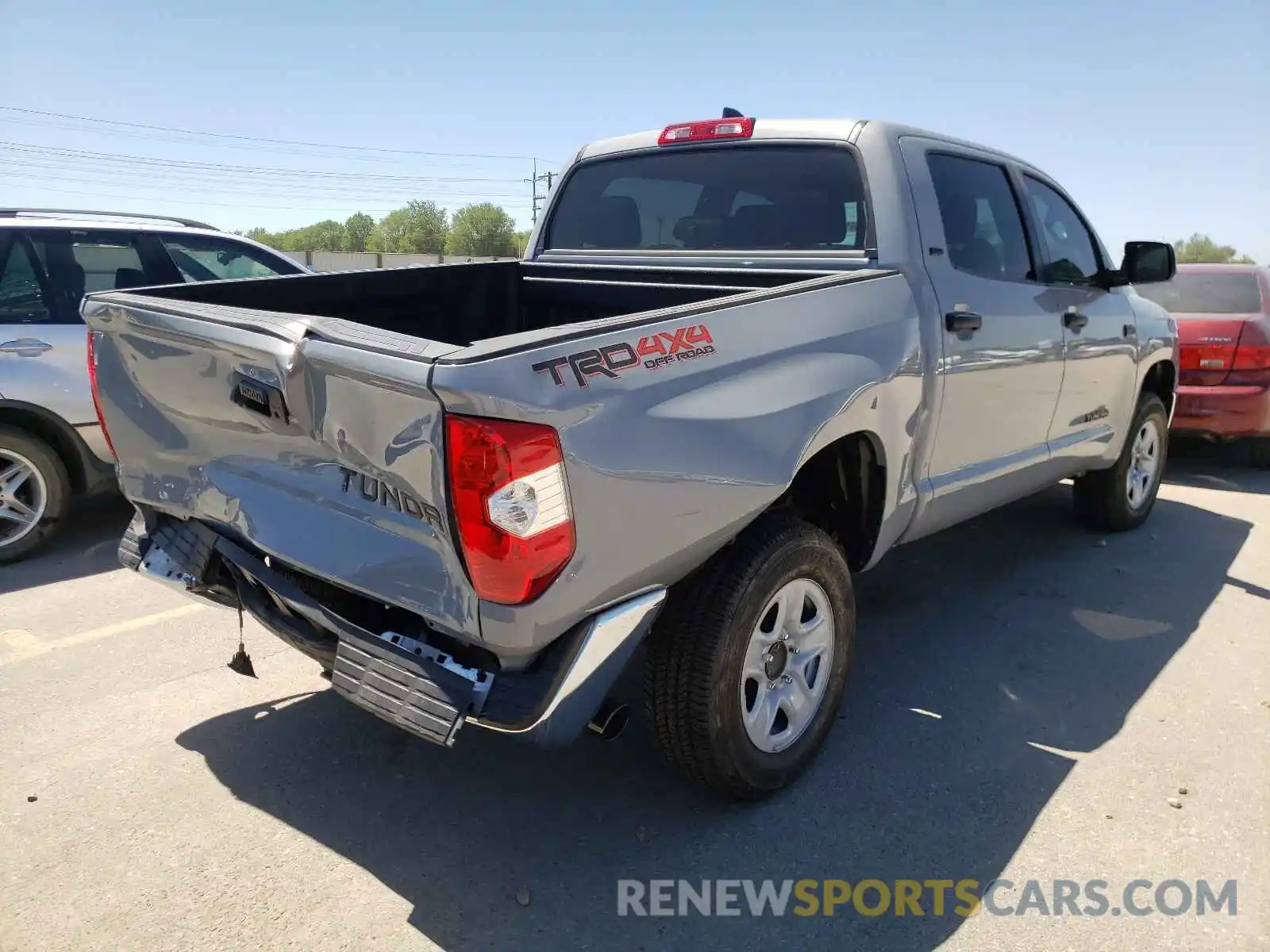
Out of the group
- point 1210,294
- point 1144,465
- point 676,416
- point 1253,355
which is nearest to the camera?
point 676,416

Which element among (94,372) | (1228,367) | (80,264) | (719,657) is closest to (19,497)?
(80,264)

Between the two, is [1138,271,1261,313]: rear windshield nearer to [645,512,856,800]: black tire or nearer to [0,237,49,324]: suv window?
[645,512,856,800]: black tire

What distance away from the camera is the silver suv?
4.93m

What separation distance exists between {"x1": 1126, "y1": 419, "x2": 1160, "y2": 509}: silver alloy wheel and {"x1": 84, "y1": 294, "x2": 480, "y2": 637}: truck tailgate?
4677mm

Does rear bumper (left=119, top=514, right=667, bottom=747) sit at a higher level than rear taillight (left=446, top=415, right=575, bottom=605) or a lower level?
lower

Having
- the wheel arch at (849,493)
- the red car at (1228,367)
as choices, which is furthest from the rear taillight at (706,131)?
the red car at (1228,367)

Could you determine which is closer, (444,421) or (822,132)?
(444,421)

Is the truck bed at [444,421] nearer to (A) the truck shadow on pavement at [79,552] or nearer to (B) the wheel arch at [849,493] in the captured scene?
(B) the wheel arch at [849,493]

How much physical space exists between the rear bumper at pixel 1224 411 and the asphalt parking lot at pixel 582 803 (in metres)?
3.27

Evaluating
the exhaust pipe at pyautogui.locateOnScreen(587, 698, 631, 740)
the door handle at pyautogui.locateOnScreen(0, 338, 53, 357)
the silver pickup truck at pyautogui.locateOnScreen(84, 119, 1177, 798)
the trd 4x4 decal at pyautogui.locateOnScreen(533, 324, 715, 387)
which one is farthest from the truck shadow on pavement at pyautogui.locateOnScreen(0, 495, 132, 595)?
the trd 4x4 decal at pyautogui.locateOnScreen(533, 324, 715, 387)

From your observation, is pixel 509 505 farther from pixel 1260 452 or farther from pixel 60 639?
pixel 1260 452

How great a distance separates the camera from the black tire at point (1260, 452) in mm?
7632

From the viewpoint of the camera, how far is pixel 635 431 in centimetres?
226

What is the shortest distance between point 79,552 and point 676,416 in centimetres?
426
